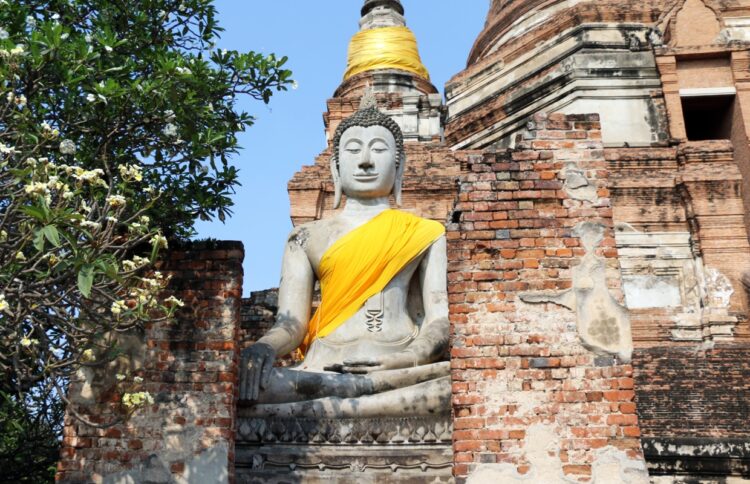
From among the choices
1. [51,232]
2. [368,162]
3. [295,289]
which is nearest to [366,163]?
[368,162]

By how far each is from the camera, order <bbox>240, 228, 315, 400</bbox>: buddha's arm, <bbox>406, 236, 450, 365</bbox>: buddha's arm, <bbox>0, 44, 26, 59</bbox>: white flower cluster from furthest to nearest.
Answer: <bbox>240, 228, 315, 400</bbox>: buddha's arm → <bbox>406, 236, 450, 365</bbox>: buddha's arm → <bbox>0, 44, 26, 59</bbox>: white flower cluster

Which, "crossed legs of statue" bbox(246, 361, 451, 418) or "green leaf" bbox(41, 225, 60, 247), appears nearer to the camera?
"green leaf" bbox(41, 225, 60, 247)

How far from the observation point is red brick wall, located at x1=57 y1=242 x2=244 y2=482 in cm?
467

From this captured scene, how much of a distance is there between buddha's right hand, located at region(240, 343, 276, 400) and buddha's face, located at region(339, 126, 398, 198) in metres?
2.00

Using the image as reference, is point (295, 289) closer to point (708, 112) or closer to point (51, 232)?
point (51, 232)

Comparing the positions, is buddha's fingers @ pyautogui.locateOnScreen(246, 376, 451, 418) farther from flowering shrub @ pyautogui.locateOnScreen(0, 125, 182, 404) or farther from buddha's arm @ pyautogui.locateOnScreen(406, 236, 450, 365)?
flowering shrub @ pyautogui.locateOnScreen(0, 125, 182, 404)

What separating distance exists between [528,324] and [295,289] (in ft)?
7.92

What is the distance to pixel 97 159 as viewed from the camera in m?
5.05

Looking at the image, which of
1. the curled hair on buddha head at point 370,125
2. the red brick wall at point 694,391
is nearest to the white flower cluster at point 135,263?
the curled hair on buddha head at point 370,125

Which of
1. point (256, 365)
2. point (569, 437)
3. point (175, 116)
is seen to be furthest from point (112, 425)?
point (569, 437)

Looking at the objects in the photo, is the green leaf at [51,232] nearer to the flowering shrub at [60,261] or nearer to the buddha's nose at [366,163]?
the flowering shrub at [60,261]

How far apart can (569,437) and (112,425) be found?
2247mm

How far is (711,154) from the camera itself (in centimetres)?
1330

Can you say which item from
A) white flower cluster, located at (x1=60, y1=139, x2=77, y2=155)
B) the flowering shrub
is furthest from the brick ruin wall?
white flower cluster, located at (x1=60, y1=139, x2=77, y2=155)
